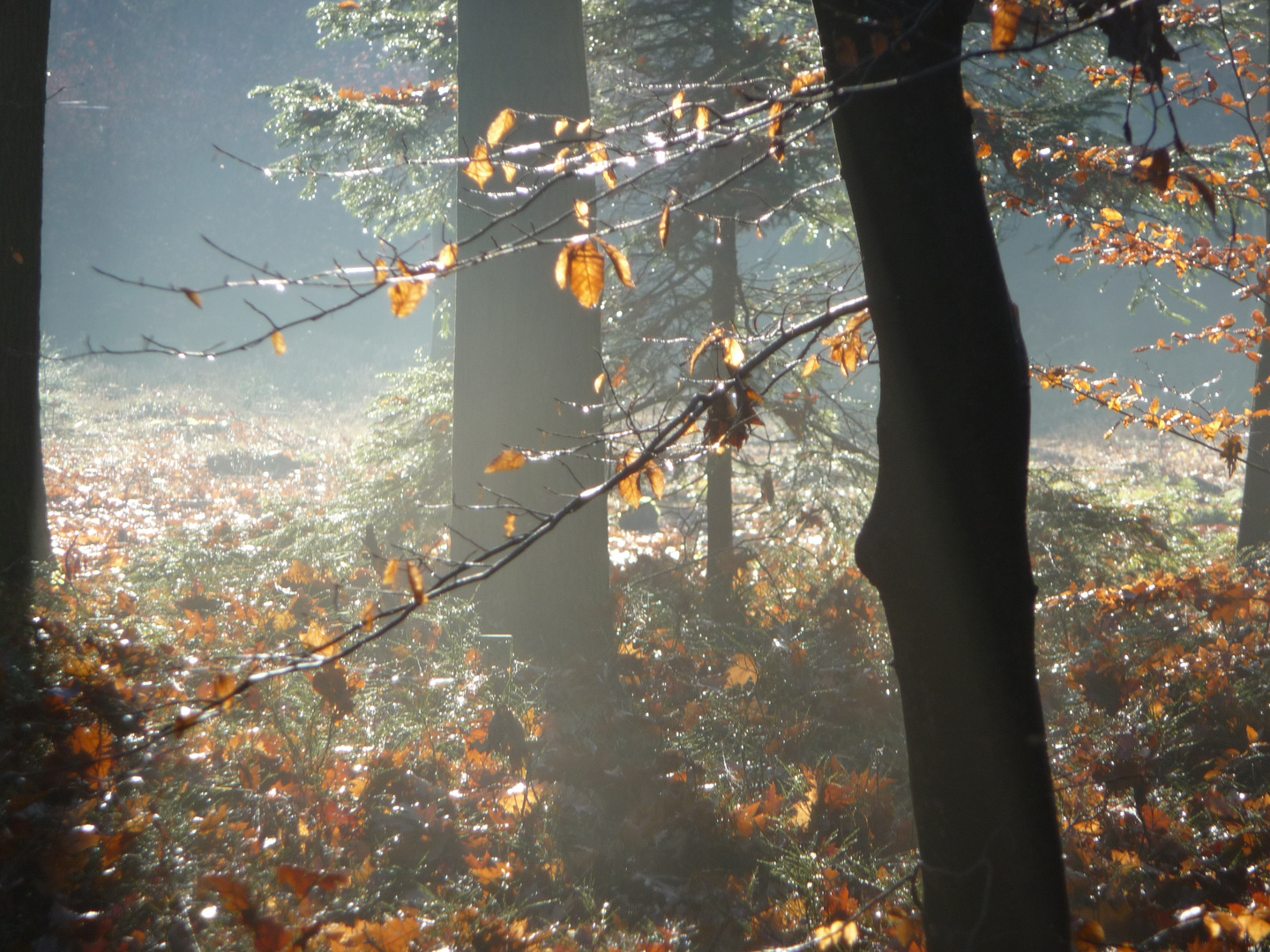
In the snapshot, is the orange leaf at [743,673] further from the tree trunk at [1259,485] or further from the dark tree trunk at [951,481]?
the tree trunk at [1259,485]

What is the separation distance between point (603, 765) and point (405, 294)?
311cm

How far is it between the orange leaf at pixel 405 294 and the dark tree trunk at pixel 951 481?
3.69 feet

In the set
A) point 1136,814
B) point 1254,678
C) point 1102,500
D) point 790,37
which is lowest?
point 1136,814

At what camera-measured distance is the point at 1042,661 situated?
17.4 feet

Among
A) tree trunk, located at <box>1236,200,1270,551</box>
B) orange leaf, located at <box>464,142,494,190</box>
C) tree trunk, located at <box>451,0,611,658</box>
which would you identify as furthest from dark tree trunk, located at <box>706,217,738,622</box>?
tree trunk, located at <box>1236,200,1270,551</box>

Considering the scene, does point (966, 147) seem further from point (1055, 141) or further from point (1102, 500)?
point (1102, 500)

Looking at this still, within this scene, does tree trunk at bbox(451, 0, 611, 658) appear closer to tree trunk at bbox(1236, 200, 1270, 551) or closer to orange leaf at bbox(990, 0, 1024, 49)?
orange leaf at bbox(990, 0, 1024, 49)

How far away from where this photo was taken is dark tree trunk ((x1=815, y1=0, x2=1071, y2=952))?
1.96m

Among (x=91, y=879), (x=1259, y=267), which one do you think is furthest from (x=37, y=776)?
(x=1259, y=267)

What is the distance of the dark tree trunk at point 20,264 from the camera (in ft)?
14.4

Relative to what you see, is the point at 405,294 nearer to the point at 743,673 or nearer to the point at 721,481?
the point at 743,673

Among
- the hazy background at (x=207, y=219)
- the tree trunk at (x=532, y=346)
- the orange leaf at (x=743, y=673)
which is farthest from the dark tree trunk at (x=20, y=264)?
the hazy background at (x=207, y=219)

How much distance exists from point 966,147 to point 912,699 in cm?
143

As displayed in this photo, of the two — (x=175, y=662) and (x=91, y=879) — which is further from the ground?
(x=175, y=662)
